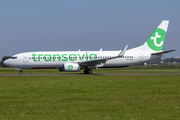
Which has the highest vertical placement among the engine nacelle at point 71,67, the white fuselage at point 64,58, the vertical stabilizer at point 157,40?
the vertical stabilizer at point 157,40

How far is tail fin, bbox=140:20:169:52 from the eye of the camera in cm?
3784

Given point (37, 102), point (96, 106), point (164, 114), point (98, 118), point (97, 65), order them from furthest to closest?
1. point (97, 65)
2. point (37, 102)
3. point (96, 106)
4. point (164, 114)
5. point (98, 118)

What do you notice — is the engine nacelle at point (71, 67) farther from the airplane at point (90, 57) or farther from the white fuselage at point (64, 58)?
the white fuselage at point (64, 58)

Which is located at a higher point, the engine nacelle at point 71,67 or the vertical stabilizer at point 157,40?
the vertical stabilizer at point 157,40

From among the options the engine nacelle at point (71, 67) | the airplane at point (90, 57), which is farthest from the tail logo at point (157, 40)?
the engine nacelle at point (71, 67)

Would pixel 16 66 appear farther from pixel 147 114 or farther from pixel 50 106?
pixel 147 114

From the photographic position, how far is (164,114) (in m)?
8.70

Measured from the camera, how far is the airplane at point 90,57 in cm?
3572

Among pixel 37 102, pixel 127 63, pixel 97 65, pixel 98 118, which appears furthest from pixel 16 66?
pixel 98 118

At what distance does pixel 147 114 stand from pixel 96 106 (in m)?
2.28

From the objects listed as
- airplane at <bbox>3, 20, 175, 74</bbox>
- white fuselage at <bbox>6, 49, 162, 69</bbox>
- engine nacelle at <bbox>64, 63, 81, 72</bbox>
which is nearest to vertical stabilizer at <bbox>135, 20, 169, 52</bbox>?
airplane at <bbox>3, 20, 175, 74</bbox>

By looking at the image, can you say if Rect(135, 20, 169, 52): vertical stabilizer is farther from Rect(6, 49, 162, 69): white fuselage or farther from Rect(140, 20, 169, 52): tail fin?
Rect(6, 49, 162, 69): white fuselage

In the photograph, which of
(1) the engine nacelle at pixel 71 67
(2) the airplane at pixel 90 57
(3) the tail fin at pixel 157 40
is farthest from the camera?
(3) the tail fin at pixel 157 40

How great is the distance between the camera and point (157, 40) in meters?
37.8
